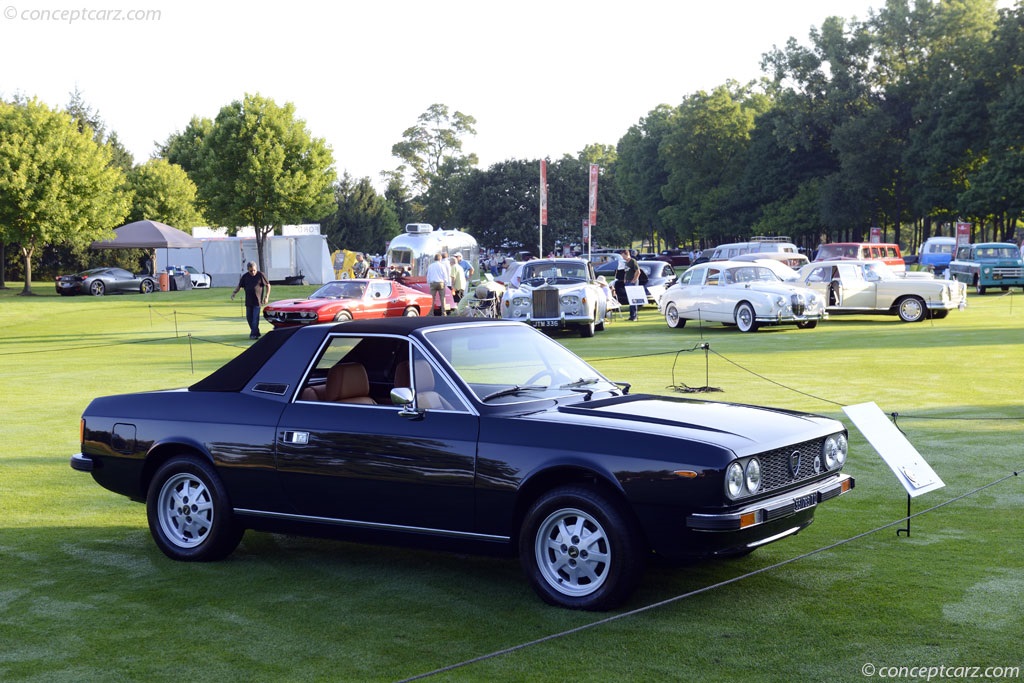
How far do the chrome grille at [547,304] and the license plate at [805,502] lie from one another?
820 inches

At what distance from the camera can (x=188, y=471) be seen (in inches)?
281


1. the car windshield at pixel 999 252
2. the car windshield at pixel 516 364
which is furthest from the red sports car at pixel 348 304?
the car windshield at pixel 999 252

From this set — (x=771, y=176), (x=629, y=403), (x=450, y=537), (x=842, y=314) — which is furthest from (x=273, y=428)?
(x=771, y=176)

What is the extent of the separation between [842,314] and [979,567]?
24.8m

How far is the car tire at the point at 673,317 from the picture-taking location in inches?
1125

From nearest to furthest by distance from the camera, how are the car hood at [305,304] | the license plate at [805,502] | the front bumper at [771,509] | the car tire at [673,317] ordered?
the front bumper at [771,509]
the license plate at [805,502]
the car tire at [673,317]
the car hood at [305,304]

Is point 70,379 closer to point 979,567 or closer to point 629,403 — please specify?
point 629,403

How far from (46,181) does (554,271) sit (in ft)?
120

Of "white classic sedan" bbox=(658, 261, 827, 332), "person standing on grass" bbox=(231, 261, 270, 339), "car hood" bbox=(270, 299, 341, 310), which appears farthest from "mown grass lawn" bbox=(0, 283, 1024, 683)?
"car hood" bbox=(270, 299, 341, 310)

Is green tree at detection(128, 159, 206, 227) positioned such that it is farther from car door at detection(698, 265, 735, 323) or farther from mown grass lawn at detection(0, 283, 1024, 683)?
mown grass lawn at detection(0, 283, 1024, 683)

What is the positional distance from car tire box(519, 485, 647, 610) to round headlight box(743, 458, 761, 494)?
607 millimetres

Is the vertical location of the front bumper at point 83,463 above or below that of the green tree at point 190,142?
below

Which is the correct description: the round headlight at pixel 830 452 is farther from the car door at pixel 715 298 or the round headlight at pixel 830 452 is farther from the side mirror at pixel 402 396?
the car door at pixel 715 298

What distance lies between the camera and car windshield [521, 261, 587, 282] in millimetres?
28188
